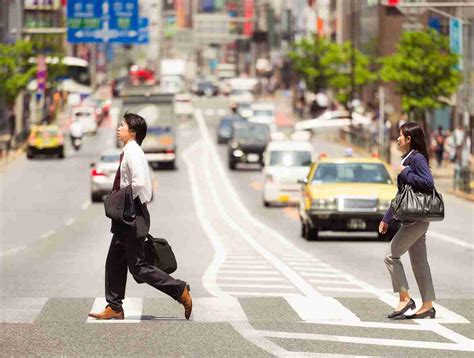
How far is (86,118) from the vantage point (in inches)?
4035

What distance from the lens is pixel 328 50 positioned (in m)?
118

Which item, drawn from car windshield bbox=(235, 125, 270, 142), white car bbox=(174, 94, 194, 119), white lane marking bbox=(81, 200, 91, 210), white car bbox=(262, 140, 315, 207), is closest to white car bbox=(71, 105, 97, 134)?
white car bbox=(174, 94, 194, 119)

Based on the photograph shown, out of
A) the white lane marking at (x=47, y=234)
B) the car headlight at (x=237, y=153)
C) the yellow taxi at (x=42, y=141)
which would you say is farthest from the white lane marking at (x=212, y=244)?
the yellow taxi at (x=42, y=141)

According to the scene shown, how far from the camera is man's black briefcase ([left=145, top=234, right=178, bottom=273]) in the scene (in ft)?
44.4

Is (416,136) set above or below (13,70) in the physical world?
above

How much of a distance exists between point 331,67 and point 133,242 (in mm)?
100771

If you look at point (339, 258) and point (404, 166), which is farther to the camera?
point (339, 258)

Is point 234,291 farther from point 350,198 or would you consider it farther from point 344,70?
point 344,70

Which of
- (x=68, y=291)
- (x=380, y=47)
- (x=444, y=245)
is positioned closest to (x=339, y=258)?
(x=444, y=245)

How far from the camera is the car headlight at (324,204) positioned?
98.8 ft

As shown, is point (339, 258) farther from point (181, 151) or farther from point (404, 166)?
point (181, 151)

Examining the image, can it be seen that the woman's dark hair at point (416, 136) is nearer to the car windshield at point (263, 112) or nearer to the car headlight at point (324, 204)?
the car headlight at point (324, 204)

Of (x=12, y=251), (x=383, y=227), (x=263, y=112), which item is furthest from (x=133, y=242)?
(x=263, y=112)

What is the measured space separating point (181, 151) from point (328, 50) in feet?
103
